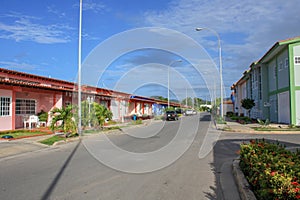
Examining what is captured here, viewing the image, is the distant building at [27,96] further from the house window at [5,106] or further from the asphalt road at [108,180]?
the asphalt road at [108,180]

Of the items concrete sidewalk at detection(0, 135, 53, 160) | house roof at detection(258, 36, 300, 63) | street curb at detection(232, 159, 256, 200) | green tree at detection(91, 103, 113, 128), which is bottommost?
concrete sidewalk at detection(0, 135, 53, 160)

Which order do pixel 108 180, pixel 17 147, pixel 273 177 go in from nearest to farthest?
1. pixel 273 177
2. pixel 108 180
3. pixel 17 147

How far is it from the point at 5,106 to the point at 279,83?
23289 mm

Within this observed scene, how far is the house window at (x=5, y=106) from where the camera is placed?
61.6ft

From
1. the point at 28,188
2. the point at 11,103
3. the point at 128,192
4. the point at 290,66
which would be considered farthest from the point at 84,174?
the point at 290,66

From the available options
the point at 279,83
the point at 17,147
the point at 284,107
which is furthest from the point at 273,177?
the point at 279,83

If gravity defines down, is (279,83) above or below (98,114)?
above

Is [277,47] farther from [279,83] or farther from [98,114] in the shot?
[98,114]

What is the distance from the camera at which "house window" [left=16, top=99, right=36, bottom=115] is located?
21.7 metres

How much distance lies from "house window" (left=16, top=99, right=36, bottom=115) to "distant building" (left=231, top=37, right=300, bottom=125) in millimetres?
20772

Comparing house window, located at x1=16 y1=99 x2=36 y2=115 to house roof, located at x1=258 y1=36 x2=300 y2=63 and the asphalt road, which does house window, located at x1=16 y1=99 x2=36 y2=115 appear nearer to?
the asphalt road

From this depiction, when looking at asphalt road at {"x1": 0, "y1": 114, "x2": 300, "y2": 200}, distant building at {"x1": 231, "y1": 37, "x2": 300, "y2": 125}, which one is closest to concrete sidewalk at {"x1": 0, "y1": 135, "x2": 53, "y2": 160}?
asphalt road at {"x1": 0, "y1": 114, "x2": 300, "y2": 200}

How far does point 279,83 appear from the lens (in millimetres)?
26750

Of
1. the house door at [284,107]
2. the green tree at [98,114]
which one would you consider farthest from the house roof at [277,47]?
the green tree at [98,114]
